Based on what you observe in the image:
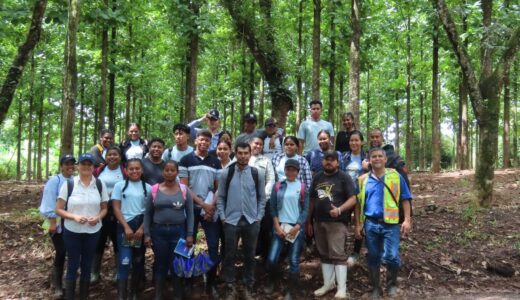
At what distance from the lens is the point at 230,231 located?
5820 mm

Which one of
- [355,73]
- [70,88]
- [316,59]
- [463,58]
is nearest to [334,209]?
[355,73]

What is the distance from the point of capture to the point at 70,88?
7941 millimetres

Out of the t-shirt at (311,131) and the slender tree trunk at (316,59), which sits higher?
the slender tree trunk at (316,59)

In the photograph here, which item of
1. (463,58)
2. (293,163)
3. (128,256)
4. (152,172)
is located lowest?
(128,256)

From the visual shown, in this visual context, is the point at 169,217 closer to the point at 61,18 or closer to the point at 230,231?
the point at 230,231

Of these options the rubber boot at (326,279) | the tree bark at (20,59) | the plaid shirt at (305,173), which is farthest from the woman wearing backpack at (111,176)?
the tree bark at (20,59)

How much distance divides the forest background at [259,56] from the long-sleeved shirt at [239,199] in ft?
12.5

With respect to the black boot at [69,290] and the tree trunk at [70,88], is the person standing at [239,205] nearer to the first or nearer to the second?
the black boot at [69,290]

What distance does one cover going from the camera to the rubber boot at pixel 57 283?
624 cm

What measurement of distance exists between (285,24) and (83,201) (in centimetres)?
1377

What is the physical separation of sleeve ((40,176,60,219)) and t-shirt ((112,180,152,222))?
82 centimetres

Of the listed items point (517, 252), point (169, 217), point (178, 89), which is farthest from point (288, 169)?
point (178, 89)

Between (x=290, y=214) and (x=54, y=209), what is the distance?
332 cm

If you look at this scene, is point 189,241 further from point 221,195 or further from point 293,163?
point 293,163
